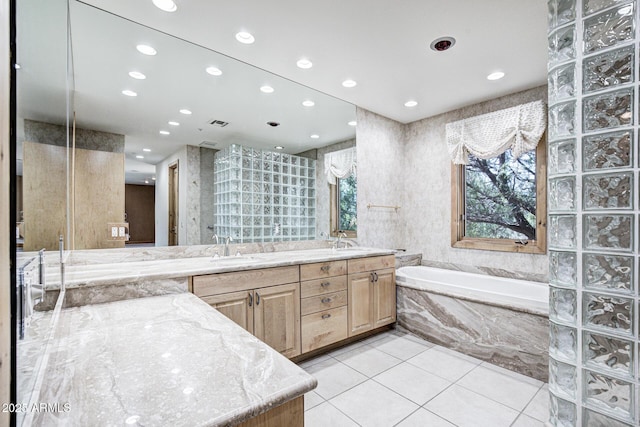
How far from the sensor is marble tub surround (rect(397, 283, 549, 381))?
2.29m

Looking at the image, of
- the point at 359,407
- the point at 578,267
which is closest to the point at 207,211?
the point at 359,407

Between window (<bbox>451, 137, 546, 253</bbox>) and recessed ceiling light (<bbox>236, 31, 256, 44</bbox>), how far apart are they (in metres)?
2.70

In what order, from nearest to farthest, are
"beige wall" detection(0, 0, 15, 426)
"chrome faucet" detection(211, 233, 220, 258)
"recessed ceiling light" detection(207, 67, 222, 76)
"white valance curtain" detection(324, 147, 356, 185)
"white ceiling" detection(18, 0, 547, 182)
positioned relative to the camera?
"beige wall" detection(0, 0, 15, 426), "white ceiling" detection(18, 0, 547, 182), "recessed ceiling light" detection(207, 67, 222, 76), "chrome faucet" detection(211, 233, 220, 258), "white valance curtain" detection(324, 147, 356, 185)

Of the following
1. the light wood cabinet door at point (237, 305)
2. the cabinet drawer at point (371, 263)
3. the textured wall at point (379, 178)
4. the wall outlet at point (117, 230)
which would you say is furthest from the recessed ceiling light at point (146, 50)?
the cabinet drawer at point (371, 263)

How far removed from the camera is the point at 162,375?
31.8 inches

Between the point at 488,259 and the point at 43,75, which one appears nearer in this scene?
the point at 43,75

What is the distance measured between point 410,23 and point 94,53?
217cm

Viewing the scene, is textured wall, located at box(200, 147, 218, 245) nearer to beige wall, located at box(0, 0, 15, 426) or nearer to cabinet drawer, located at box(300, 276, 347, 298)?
cabinet drawer, located at box(300, 276, 347, 298)

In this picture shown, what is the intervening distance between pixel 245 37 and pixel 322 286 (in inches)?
82.1

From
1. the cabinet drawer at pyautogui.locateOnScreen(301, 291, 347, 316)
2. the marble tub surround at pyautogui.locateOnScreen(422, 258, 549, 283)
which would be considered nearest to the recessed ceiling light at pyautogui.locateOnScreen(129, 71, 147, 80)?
the cabinet drawer at pyautogui.locateOnScreen(301, 291, 347, 316)

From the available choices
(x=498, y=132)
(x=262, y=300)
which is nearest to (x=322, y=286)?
(x=262, y=300)

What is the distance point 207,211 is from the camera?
2520 mm

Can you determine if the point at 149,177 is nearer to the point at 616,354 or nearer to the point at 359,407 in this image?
the point at 359,407

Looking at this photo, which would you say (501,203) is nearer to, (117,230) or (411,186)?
(411,186)
